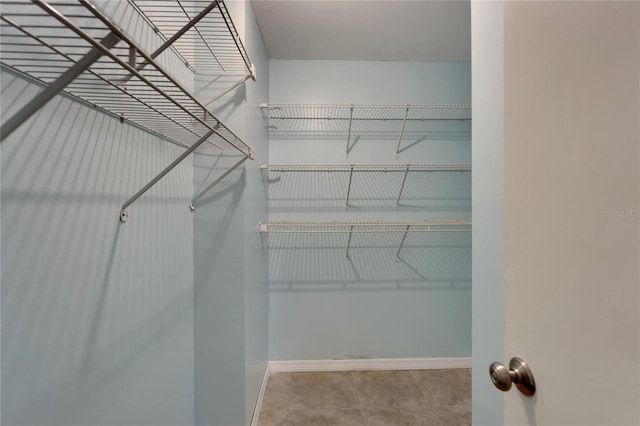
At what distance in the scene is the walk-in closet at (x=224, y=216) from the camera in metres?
0.55

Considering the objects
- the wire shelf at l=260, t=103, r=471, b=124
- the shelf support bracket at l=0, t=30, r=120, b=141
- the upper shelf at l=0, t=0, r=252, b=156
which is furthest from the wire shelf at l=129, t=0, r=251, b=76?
the shelf support bracket at l=0, t=30, r=120, b=141

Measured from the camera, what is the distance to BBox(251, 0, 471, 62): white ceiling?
4.73 feet

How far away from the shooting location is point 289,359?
1.92 meters

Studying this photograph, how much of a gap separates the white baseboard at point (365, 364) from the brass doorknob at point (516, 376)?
163 centimetres

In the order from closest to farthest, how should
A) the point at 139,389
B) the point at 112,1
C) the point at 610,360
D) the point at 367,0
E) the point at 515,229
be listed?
1. the point at 610,360
2. the point at 515,229
3. the point at 112,1
4. the point at 139,389
5. the point at 367,0

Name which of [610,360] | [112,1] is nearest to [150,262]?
[112,1]

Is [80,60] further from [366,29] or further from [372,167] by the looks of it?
[366,29]

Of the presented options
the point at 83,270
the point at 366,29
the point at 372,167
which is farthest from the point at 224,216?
the point at 366,29

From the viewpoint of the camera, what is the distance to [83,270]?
67 cm

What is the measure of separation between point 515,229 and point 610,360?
0.25 m

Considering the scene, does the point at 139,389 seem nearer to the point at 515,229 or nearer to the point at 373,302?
the point at 515,229

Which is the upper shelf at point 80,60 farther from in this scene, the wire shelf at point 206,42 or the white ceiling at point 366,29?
the white ceiling at point 366,29

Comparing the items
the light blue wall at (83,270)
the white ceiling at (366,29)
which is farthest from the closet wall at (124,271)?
the white ceiling at (366,29)

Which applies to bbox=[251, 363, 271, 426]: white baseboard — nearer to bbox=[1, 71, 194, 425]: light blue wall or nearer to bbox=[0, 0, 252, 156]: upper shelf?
bbox=[1, 71, 194, 425]: light blue wall
